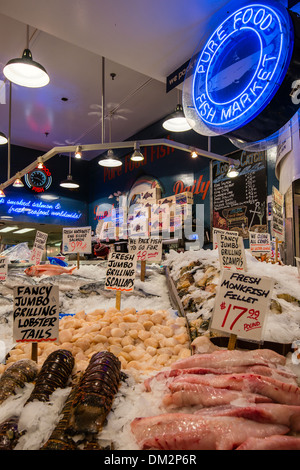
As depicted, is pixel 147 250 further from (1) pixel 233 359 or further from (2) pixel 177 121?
Result: (2) pixel 177 121

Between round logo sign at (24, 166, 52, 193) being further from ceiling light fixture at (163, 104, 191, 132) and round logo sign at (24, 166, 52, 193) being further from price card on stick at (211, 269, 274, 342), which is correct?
price card on stick at (211, 269, 274, 342)

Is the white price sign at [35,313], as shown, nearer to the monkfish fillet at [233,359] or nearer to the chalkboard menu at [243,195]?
the monkfish fillet at [233,359]

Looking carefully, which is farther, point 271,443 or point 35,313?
point 35,313

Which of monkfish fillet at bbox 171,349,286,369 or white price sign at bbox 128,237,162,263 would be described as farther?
white price sign at bbox 128,237,162,263

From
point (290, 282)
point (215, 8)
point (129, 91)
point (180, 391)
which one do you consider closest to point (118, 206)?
point (129, 91)

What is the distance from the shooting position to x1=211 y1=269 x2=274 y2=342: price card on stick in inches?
66.1

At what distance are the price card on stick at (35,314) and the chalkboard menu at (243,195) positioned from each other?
5197 millimetres

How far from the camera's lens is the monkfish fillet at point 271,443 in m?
1.02

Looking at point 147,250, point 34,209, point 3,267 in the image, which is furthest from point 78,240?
point 34,209

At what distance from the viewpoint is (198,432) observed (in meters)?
1.11

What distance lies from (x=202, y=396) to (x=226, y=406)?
114 mm

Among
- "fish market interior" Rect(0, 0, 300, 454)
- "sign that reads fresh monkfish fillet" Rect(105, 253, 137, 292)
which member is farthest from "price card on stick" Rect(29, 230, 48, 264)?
"sign that reads fresh monkfish fillet" Rect(105, 253, 137, 292)

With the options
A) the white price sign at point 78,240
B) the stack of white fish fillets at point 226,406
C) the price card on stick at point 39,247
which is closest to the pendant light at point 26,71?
the white price sign at point 78,240

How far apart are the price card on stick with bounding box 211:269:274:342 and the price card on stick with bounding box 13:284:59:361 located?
0.94 metres
